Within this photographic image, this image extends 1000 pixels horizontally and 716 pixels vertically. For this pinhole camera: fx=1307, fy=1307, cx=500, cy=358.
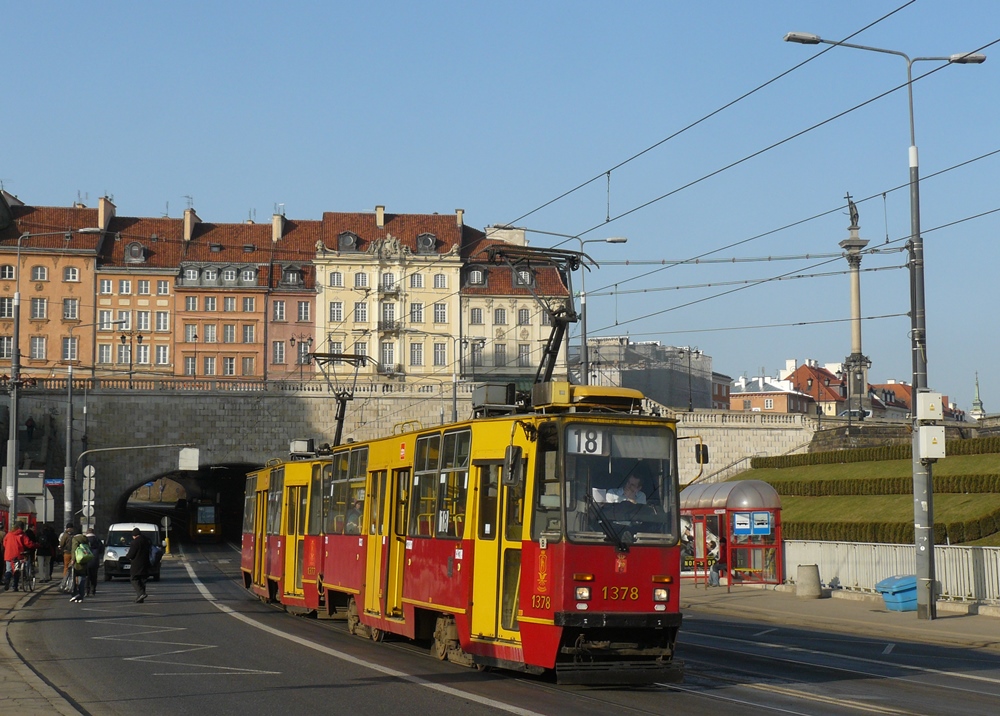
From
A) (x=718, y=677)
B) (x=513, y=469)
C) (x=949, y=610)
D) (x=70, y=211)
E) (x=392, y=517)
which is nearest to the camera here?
(x=513, y=469)

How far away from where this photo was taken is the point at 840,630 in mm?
24172

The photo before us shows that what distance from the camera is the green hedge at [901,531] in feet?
122

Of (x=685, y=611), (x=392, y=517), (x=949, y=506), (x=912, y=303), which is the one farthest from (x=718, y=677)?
(x=949, y=506)

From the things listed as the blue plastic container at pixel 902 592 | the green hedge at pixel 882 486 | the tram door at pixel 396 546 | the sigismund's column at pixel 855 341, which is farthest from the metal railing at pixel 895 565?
the sigismund's column at pixel 855 341

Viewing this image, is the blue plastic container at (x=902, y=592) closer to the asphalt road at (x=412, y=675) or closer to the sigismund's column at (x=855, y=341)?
the asphalt road at (x=412, y=675)

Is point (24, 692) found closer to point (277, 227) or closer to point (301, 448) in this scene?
point (301, 448)

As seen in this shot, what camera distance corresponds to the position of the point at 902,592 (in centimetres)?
2720

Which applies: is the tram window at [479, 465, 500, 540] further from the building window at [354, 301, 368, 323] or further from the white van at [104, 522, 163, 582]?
the building window at [354, 301, 368, 323]

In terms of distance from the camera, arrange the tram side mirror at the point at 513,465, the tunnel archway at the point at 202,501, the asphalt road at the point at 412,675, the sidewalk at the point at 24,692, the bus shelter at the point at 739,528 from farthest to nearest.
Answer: the tunnel archway at the point at 202,501 → the bus shelter at the point at 739,528 → the tram side mirror at the point at 513,465 → the asphalt road at the point at 412,675 → the sidewalk at the point at 24,692

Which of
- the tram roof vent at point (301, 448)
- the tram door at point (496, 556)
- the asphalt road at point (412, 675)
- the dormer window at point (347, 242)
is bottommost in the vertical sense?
the asphalt road at point (412, 675)

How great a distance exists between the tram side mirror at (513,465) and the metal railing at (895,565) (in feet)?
52.0

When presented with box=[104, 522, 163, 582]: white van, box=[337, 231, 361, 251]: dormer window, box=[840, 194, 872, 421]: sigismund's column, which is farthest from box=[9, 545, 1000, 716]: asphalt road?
box=[337, 231, 361, 251]: dormer window

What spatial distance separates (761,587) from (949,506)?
29.5 ft

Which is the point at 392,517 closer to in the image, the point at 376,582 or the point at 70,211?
the point at 376,582
